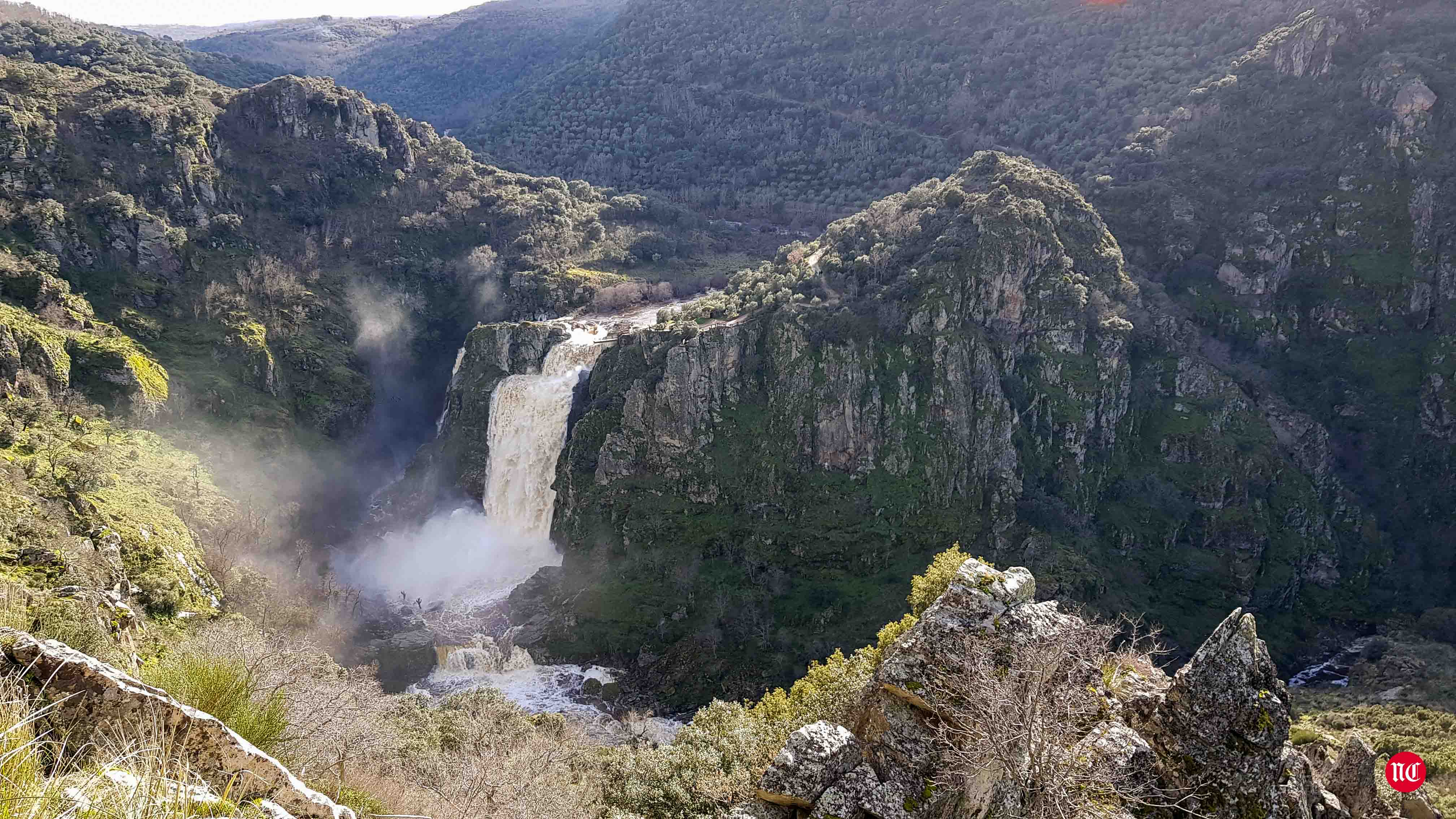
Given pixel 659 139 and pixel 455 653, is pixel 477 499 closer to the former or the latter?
pixel 455 653

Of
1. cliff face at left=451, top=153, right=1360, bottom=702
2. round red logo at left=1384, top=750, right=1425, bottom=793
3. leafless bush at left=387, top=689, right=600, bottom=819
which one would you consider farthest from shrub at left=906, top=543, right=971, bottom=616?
cliff face at left=451, top=153, right=1360, bottom=702

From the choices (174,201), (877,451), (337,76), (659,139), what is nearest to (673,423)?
(877,451)

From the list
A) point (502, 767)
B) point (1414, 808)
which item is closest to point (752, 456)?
point (502, 767)

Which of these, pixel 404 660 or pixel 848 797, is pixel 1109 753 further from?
pixel 404 660

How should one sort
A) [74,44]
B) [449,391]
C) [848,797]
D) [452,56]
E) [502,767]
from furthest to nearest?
[452,56], [74,44], [449,391], [502,767], [848,797]

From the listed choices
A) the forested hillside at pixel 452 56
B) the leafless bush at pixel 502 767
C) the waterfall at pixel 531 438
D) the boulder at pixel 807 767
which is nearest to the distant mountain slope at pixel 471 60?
the forested hillside at pixel 452 56

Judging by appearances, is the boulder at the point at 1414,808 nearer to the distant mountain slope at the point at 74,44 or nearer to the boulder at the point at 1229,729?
the boulder at the point at 1229,729

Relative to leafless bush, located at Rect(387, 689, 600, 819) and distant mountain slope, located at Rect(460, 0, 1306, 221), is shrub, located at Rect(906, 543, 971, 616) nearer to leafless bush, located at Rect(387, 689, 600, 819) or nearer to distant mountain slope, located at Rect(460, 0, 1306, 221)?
leafless bush, located at Rect(387, 689, 600, 819)
